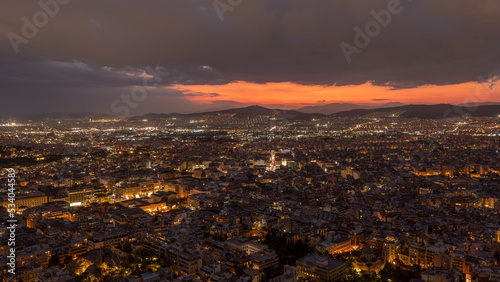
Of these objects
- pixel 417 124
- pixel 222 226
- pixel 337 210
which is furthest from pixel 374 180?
pixel 417 124

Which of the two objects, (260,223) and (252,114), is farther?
(252,114)

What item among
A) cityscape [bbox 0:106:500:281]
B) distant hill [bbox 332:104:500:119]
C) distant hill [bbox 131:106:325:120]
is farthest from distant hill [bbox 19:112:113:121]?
cityscape [bbox 0:106:500:281]

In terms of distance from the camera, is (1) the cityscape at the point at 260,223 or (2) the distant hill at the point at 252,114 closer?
(1) the cityscape at the point at 260,223

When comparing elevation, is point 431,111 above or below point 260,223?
above

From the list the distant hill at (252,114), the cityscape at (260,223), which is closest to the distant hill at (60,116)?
the distant hill at (252,114)

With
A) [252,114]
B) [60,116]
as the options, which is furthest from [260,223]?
[60,116]

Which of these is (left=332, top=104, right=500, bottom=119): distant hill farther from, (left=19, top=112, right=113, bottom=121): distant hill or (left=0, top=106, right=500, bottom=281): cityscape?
(left=19, top=112, right=113, bottom=121): distant hill

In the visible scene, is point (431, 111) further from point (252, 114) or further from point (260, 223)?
point (260, 223)

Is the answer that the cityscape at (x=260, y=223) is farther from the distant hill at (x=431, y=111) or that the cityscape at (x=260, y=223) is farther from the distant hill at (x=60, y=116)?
the distant hill at (x=60, y=116)
